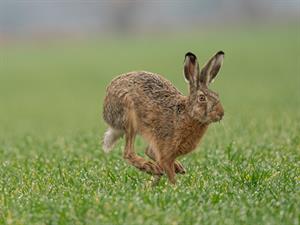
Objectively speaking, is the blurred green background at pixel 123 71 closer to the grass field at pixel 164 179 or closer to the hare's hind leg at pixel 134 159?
the grass field at pixel 164 179

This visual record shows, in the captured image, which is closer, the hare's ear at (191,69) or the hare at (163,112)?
the hare's ear at (191,69)

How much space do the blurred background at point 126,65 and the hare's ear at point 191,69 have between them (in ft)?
23.4

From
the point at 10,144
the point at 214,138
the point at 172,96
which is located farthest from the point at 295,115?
the point at 172,96

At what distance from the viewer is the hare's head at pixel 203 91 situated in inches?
308

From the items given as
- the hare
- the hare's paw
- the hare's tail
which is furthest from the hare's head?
the hare's tail

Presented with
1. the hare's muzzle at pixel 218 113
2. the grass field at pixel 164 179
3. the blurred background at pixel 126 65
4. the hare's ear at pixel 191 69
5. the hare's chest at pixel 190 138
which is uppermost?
the hare's ear at pixel 191 69

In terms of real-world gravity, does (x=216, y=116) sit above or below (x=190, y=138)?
above

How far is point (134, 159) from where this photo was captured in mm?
8492

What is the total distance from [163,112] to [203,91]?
611mm

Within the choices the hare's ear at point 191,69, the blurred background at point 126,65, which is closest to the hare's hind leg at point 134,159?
the hare's ear at point 191,69

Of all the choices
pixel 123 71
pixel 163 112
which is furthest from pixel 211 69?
pixel 123 71

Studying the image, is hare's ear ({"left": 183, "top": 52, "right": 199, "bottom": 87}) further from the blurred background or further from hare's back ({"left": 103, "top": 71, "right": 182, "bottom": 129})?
the blurred background

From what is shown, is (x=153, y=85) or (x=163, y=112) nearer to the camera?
(x=163, y=112)

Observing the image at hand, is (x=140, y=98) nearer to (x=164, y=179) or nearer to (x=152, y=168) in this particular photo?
(x=152, y=168)
